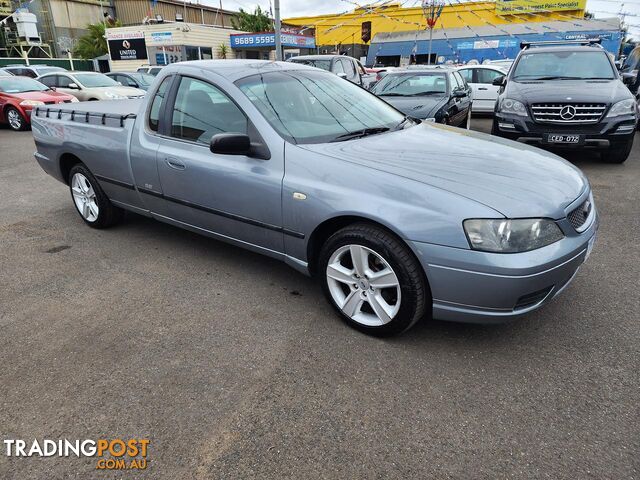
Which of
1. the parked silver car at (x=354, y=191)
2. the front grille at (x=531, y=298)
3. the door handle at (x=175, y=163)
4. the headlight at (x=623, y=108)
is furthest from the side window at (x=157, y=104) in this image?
the headlight at (x=623, y=108)

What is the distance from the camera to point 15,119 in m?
12.0

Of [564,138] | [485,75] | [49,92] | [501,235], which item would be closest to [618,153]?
[564,138]

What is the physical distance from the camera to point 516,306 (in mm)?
2379

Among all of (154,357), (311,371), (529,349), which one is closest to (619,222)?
(529,349)

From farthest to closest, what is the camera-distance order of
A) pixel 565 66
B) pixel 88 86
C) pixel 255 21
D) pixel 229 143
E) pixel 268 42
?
pixel 255 21 < pixel 268 42 < pixel 88 86 < pixel 565 66 < pixel 229 143

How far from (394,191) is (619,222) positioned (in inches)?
133

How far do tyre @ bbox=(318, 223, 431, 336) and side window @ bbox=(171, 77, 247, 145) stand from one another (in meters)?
1.10

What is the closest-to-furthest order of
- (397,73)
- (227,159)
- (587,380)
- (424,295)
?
(587,380) → (424,295) → (227,159) → (397,73)

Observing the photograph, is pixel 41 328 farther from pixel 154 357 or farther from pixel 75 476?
pixel 75 476

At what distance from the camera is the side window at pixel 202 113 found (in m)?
3.18

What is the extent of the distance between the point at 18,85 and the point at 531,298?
563 inches

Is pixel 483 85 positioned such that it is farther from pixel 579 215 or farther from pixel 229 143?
pixel 229 143

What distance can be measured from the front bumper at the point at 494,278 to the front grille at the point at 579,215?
0.20 feet

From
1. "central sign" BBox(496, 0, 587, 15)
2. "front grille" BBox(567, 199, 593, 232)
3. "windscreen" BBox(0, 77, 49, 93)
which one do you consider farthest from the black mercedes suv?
"central sign" BBox(496, 0, 587, 15)
